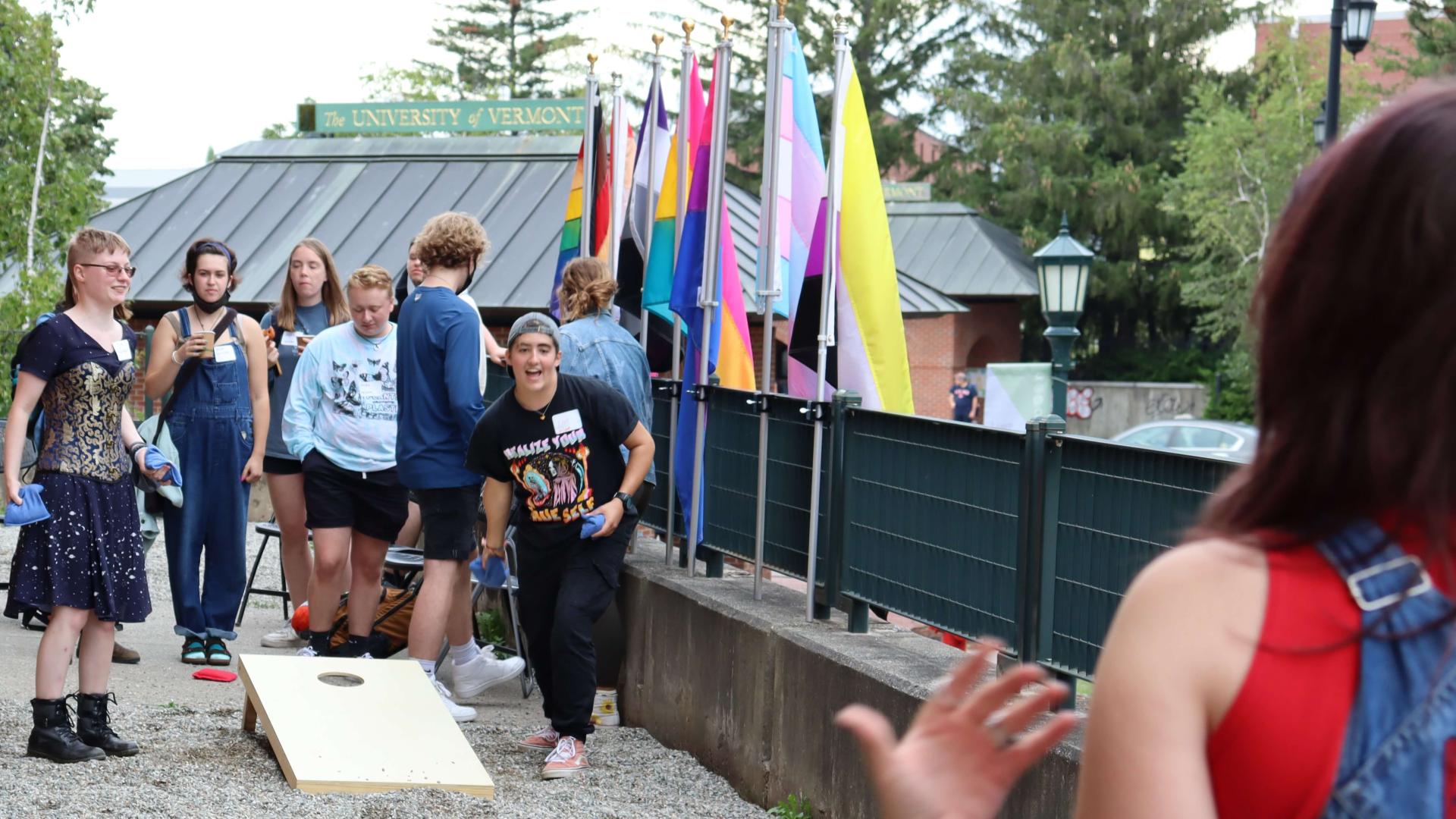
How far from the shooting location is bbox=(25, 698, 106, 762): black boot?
226 inches

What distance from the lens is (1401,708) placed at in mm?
1154

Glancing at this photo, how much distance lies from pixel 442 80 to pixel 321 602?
57096 mm

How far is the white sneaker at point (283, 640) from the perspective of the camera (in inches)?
344

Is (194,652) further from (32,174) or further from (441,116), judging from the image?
(441,116)

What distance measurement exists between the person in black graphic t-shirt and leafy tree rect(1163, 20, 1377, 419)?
37.5 meters

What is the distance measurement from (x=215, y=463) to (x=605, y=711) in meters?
2.30

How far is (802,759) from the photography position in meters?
5.86

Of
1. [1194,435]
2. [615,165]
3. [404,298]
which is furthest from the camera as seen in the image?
[1194,435]

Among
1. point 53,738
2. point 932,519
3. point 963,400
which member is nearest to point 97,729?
point 53,738

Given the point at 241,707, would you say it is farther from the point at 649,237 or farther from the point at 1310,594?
the point at 1310,594

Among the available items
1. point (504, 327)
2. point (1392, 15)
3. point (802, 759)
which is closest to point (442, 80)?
point (504, 327)

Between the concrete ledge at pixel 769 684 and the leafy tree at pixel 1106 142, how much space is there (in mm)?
41656

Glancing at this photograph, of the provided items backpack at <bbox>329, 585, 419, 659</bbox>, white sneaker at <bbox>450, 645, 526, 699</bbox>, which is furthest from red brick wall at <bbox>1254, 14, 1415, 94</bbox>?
white sneaker at <bbox>450, 645, 526, 699</bbox>

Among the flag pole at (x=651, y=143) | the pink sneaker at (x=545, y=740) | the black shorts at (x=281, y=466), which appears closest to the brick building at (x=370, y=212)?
the flag pole at (x=651, y=143)
